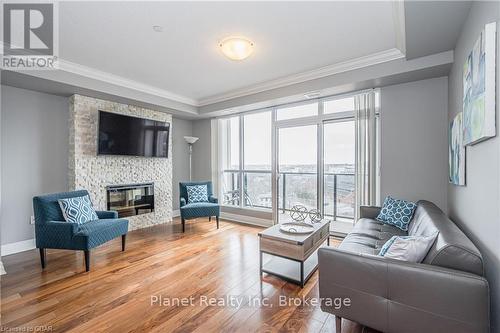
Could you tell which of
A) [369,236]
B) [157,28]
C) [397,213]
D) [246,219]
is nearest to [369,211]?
[397,213]

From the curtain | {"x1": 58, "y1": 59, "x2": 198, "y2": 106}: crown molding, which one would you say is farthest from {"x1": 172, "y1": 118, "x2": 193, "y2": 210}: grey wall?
the curtain

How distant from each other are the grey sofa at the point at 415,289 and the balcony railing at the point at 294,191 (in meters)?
2.31

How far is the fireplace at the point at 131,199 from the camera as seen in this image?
420 centimetres

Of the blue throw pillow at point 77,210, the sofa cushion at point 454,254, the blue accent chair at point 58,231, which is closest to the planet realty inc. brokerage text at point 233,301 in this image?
the sofa cushion at point 454,254

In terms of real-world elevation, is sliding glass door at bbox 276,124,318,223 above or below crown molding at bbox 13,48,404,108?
below

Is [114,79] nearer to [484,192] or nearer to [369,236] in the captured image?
[369,236]

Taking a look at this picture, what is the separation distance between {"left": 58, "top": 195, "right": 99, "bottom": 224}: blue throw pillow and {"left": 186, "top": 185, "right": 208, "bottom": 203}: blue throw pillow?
171cm

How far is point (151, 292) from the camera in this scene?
227 centimetres

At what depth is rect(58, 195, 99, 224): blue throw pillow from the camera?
9.47 feet

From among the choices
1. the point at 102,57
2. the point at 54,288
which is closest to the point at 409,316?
the point at 54,288

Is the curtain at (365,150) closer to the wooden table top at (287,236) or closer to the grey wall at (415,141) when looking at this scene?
the grey wall at (415,141)

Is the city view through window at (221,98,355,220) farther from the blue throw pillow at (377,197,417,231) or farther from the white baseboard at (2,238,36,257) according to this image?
the white baseboard at (2,238,36,257)

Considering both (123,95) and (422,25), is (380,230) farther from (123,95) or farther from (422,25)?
(123,95)

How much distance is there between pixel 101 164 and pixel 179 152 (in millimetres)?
1899
